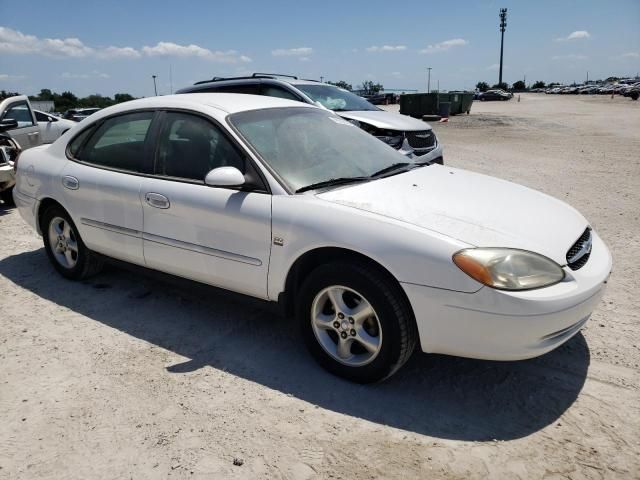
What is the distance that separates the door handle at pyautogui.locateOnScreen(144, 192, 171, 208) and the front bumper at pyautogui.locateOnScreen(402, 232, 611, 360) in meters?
1.83

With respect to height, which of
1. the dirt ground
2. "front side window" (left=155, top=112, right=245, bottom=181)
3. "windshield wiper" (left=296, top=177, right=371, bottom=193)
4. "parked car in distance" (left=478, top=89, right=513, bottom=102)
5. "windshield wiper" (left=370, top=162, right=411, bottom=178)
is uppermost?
"parked car in distance" (left=478, top=89, right=513, bottom=102)

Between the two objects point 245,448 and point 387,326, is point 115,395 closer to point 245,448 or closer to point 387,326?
point 245,448

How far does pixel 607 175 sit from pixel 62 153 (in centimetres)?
910

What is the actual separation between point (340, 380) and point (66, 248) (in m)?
2.93

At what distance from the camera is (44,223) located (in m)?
4.73

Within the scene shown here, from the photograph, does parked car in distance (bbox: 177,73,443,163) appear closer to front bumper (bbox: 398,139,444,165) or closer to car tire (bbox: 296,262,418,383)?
front bumper (bbox: 398,139,444,165)

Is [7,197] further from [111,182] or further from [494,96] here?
[494,96]

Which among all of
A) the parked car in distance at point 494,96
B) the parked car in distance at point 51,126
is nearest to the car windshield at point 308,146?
the parked car in distance at point 51,126

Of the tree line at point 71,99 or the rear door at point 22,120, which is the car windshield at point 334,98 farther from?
the tree line at point 71,99

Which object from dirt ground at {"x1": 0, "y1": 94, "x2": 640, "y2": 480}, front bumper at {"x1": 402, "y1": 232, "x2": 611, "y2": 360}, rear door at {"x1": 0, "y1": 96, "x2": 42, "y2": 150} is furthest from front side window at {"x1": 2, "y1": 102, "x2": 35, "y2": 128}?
front bumper at {"x1": 402, "y1": 232, "x2": 611, "y2": 360}

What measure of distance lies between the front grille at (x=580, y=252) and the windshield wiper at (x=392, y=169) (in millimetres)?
1281

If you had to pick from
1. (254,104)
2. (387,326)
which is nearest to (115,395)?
(387,326)

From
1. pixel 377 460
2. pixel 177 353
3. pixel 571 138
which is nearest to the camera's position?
pixel 377 460

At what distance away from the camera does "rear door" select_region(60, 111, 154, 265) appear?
391 centimetres
